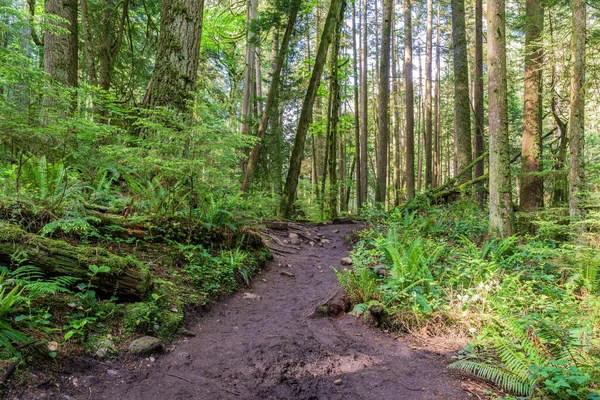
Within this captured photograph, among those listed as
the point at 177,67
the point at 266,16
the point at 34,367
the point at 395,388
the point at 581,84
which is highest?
the point at 266,16

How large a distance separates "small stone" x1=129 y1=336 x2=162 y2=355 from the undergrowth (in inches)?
96.9

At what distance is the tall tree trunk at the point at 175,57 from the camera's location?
6.21 metres

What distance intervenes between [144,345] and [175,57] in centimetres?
540

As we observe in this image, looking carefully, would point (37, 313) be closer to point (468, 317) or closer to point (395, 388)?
point (395, 388)

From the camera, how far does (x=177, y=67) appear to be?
627cm

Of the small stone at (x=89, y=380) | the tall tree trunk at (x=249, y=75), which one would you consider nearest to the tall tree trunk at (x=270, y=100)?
the tall tree trunk at (x=249, y=75)

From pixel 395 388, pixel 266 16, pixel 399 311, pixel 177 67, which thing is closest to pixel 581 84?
pixel 399 311

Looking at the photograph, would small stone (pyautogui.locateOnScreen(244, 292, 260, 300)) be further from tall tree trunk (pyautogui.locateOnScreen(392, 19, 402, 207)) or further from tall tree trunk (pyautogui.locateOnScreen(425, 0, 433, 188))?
tall tree trunk (pyautogui.locateOnScreen(392, 19, 402, 207))

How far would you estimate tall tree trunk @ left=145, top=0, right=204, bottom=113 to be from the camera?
20.4 feet

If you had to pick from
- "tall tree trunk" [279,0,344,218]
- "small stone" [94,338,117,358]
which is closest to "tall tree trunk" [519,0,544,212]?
"tall tree trunk" [279,0,344,218]

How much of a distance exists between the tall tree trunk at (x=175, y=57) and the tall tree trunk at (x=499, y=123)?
5.93 meters

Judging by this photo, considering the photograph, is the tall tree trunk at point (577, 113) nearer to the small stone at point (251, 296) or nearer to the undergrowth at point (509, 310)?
the undergrowth at point (509, 310)

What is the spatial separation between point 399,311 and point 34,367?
3623 mm

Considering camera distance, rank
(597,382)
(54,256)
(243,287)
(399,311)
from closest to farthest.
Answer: (597,382)
(54,256)
(399,311)
(243,287)
